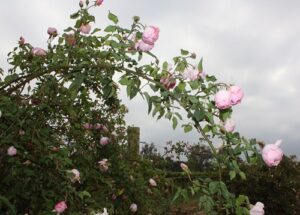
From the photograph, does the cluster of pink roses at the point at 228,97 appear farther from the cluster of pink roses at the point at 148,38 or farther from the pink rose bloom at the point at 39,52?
the pink rose bloom at the point at 39,52

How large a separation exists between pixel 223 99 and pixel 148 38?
0.71 m

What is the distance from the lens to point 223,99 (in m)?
2.64

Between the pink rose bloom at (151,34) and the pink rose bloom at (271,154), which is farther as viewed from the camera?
the pink rose bloom at (151,34)

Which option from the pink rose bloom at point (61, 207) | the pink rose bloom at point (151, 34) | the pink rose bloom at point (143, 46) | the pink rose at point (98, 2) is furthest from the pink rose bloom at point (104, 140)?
the pink rose bloom at point (151, 34)

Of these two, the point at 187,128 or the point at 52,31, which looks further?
the point at 52,31

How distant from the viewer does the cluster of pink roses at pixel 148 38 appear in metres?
3.07

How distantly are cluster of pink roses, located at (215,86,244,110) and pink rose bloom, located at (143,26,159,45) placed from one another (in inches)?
25.1

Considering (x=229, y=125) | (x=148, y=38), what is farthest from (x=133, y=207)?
(x=229, y=125)

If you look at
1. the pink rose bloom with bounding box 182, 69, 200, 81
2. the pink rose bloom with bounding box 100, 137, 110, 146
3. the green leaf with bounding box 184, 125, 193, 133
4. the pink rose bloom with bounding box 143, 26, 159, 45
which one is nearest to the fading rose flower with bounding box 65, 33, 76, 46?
the pink rose bloom with bounding box 143, 26, 159, 45

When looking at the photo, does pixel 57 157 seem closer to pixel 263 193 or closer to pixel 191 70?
pixel 191 70

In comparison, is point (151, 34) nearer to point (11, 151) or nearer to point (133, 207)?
point (11, 151)

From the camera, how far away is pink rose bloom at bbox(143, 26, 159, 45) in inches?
121

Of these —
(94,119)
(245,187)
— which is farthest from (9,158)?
(245,187)

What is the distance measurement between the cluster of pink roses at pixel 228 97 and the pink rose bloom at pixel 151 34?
2.10 feet
